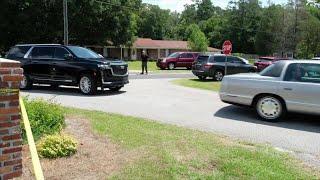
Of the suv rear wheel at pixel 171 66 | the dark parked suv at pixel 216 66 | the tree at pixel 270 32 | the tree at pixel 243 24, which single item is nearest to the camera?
the dark parked suv at pixel 216 66

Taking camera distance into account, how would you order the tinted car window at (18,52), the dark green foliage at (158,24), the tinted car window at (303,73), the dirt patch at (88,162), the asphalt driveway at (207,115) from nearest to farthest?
1. the dirt patch at (88,162)
2. the asphalt driveway at (207,115)
3. the tinted car window at (303,73)
4. the tinted car window at (18,52)
5. the dark green foliage at (158,24)

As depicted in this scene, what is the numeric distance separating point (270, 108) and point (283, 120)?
480 millimetres

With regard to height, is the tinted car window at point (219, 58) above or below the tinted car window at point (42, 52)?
below

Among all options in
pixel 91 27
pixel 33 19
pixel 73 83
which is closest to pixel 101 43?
pixel 91 27

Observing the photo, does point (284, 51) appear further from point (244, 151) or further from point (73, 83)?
point (244, 151)

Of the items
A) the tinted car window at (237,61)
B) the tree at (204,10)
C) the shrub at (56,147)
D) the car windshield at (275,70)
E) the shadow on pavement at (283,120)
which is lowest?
the shadow on pavement at (283,120)

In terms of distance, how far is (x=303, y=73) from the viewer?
35.8 feet

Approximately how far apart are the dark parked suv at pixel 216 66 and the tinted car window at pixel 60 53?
10581mm

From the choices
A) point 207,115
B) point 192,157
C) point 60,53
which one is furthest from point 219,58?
point 192,157

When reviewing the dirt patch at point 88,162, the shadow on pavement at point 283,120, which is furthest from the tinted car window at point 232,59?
the dirt patch at point 88,162

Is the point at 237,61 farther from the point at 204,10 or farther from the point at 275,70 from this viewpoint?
the point at 204,10

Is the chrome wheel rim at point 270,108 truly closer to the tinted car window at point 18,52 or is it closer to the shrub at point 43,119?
the shrub at point 43,119

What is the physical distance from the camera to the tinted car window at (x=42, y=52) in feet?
55.4

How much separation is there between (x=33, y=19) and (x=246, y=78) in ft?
142
